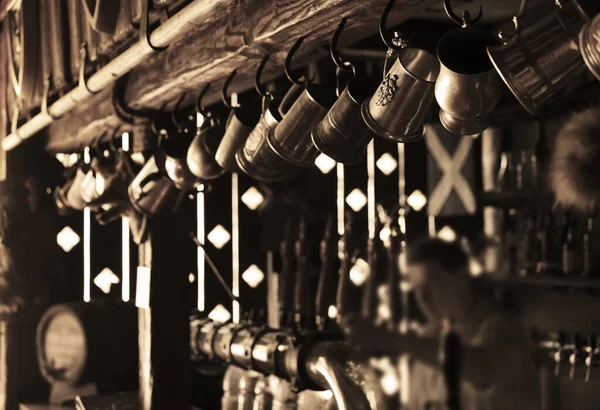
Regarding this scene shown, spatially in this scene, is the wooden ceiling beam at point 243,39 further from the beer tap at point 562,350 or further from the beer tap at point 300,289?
the beer tap at point 562,350

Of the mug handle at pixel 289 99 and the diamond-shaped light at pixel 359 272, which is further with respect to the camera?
the diamond-shaped light at pixel 359 272

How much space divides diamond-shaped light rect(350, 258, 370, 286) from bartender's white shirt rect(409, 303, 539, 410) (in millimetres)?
1948

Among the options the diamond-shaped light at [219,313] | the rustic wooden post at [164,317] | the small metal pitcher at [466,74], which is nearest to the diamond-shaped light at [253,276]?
the diamond-shaped light at [219,313]

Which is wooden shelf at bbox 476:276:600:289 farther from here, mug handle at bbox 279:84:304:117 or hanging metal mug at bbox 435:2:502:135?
hanging metal mug at bbox 435:2:502:135

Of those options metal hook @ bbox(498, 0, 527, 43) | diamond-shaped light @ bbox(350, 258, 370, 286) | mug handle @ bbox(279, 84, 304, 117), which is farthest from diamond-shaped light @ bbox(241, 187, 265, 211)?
metal hook @ bbox(498, 0, 527, 43)

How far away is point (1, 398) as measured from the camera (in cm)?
398

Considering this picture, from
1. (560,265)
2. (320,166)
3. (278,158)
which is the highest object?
(320,166)

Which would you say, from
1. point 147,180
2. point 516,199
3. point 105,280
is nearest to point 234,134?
point 147,180

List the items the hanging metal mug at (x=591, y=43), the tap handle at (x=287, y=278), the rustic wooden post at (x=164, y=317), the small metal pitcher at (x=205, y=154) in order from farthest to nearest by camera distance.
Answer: the tap handle at (x=287, y=278) < the rustic wooden post at (x=164, y=317) < the small metal pitcher at (x=205, y=154) < the hanging metal mug at (x=591, y=43)

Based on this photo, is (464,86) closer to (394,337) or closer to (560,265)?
(394,337)

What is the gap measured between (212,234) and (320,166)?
664mm

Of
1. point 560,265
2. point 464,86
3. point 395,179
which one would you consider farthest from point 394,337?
point 395,179

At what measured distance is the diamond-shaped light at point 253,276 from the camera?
4.17 m

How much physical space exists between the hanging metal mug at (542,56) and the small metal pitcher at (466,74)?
0.28 ft
